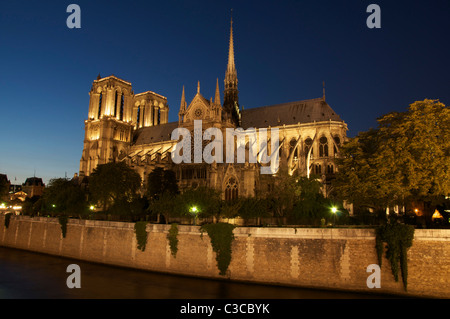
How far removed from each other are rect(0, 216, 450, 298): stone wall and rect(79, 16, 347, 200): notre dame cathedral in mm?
14786

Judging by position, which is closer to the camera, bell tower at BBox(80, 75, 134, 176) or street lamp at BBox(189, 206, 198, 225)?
street lamp at BBox(189, 206, 198, 225)

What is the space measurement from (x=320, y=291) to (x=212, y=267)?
19.9 feet

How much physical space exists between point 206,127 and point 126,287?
32.2 m

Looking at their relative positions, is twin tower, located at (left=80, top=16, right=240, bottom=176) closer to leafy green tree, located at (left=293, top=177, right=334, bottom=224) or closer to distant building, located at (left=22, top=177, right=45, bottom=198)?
distant building, located at (left=22, top=177, right=45, bottom=198)

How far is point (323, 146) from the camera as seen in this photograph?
44.6 m

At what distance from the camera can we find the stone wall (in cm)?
1510

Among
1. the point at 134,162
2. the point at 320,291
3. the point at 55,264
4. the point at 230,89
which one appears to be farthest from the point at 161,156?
the point at 320,291

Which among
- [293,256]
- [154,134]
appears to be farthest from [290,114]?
[293,256]

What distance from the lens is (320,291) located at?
650 inches

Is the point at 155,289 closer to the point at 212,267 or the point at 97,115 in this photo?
the point at 212,267

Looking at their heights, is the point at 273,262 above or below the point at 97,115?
below

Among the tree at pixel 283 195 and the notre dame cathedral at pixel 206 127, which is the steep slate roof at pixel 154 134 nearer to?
the notre dame cathedral at pixel 206 127

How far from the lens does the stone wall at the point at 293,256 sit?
49.5 feet

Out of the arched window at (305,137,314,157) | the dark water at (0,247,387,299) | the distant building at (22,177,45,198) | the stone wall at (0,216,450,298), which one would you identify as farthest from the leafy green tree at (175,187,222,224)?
the distant building at (22,177,45,198)
